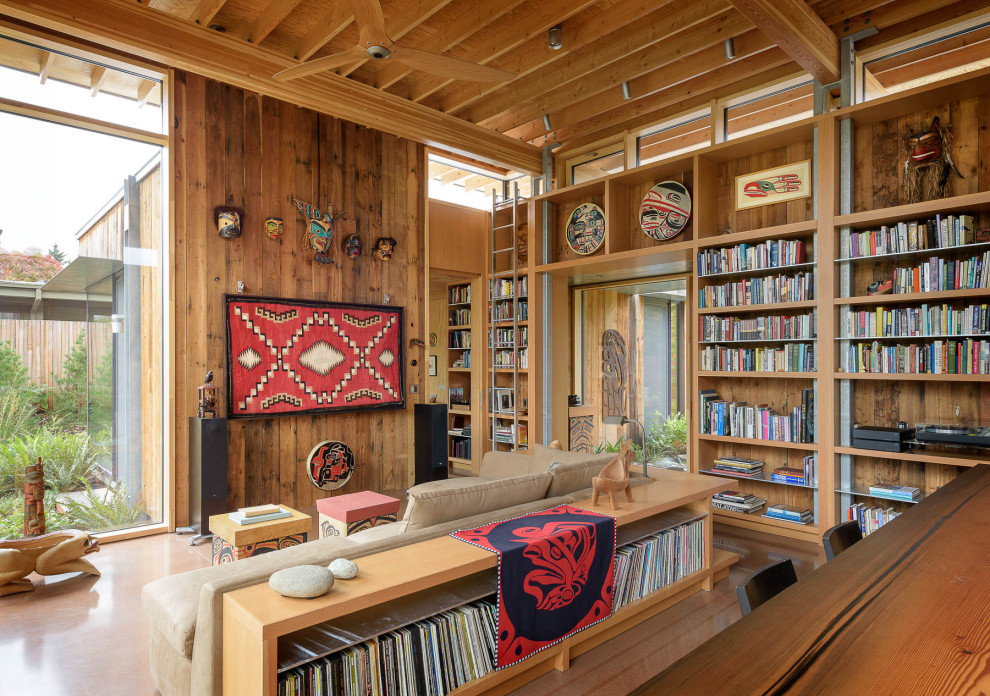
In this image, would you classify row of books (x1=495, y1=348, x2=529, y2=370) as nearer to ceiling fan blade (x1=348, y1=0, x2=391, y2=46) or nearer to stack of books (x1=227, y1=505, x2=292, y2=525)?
stack of books (x1=227, y1=505, x2=292, y2=525)

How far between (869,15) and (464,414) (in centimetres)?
569

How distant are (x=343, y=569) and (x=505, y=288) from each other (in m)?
5.30

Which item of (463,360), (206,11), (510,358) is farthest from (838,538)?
(463,360)

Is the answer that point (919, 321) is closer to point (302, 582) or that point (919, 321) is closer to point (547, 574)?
point (547, 574)

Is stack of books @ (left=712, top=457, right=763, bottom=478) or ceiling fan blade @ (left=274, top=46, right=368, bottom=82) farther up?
ceiling fan blade @ (left=274, top=46, right=368, bottom=82)

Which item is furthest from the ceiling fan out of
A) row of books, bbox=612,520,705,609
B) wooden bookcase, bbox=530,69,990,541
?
row of books, bbox=612,520,705,609

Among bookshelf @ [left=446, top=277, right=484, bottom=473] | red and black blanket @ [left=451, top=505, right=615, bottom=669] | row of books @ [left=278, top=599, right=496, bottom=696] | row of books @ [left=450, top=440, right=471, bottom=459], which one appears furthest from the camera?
row of books @ [left=450, top=440, right=471, bottom=459]

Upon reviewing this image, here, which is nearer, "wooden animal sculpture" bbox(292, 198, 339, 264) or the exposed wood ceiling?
the exposed wood ceiling

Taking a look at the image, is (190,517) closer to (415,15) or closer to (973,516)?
(415,15)

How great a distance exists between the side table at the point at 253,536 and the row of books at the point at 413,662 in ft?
5.37

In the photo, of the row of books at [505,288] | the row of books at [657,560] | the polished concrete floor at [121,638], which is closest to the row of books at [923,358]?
the polished concrete floor at [121,638]

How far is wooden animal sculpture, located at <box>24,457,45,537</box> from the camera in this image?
3.76m

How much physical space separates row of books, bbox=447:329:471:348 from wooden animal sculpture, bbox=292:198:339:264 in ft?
8.39

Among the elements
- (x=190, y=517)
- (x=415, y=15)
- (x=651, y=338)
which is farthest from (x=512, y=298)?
(x=190, y=517)
